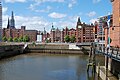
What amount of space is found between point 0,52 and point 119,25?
148 feet

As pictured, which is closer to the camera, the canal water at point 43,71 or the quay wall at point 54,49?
the canal water at point 43,71

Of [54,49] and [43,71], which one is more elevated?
[54,49]

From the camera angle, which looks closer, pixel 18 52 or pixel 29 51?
pixel 18 52

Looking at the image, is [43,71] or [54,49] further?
[54,49]

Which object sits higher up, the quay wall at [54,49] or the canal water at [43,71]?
the quay wall at [54,49]

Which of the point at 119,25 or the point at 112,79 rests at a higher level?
the point at 119,25

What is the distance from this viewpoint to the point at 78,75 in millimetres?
40750

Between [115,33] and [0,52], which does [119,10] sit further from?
[0,52]

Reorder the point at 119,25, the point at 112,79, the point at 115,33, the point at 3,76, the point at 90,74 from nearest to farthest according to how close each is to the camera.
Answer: the point at 112,79 → the point at 3,76 → the point at 90,74 → the point at 119,25 → the point at 115,33

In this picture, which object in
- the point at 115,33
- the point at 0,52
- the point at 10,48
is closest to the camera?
the point at 115,33

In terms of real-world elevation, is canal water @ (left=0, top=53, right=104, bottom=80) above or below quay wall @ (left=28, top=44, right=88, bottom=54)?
below

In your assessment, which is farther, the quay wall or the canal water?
the quay wall

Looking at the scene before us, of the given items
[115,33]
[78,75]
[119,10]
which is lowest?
[78,75]

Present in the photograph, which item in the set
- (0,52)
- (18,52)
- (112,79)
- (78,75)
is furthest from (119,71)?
(18,52)
